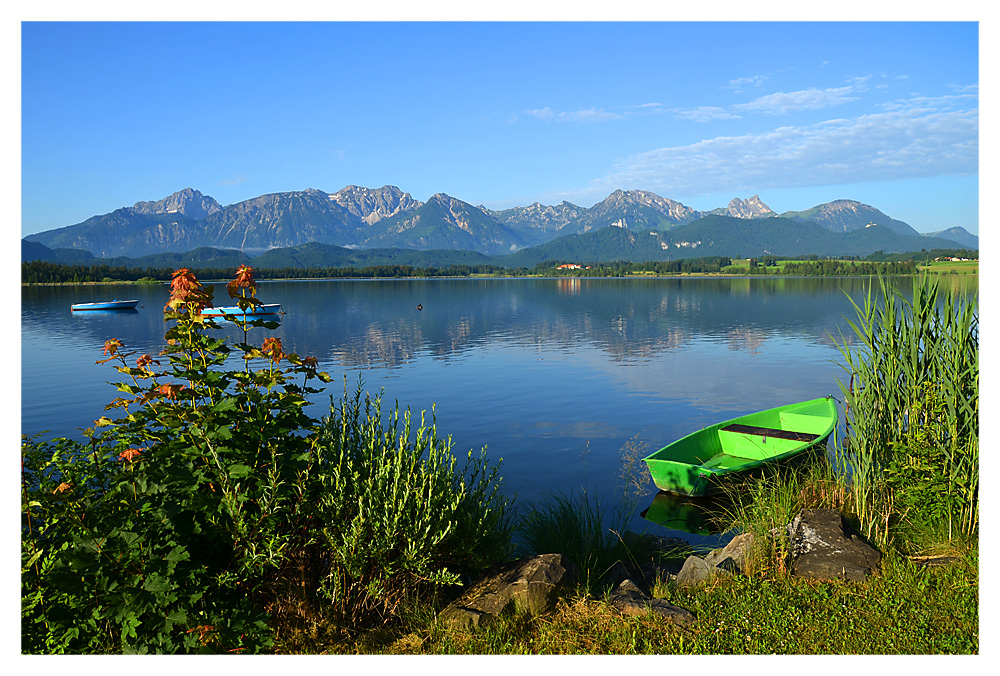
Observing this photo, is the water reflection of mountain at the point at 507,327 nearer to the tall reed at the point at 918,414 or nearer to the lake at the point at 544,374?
the lake at the point at 544,374

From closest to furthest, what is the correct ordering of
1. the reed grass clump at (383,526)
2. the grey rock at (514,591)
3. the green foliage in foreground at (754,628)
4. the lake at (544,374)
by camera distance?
the green foliage in foreground at (754,628) < the reed grass clump at (383,526) < the grey rock at (514,591) < the lake at (544,374)

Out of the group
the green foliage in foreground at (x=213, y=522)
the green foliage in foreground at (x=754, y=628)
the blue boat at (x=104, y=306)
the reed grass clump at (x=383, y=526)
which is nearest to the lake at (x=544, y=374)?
the reed grass clump at (x=383, y=526)

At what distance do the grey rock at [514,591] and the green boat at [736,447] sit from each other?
7.97m

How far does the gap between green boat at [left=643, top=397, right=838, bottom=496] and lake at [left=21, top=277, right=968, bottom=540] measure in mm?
1283

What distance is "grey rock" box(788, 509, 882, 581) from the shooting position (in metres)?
6.76

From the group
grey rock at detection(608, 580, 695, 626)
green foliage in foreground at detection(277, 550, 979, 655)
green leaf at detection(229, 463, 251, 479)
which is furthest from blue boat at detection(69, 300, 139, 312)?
grey rock at detection(608, 580, 695, 626)

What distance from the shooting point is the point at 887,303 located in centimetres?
777

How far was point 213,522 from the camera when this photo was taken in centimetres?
505

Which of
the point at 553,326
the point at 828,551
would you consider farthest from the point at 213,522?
the point at 553,326

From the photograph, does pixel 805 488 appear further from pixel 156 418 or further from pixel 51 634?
pixel 51 634

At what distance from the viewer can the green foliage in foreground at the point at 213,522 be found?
15.3 ft

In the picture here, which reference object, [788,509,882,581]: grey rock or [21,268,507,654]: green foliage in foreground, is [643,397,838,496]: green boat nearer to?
[788,509,882,581]: grey rock

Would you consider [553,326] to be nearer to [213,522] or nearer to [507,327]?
[507,327]

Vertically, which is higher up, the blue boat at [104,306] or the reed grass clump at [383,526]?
the blue boat at [104,306]
